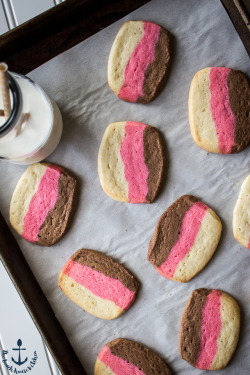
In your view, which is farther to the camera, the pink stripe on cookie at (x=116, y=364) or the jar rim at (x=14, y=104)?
the pink stripe on cookie at (x=116, y=364)

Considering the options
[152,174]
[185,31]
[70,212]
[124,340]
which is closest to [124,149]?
[152,174]

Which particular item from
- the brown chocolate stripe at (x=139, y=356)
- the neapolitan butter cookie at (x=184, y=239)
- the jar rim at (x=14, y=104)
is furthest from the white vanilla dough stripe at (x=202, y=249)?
the jar rim at (x=14, y=104)

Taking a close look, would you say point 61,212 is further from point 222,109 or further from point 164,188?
point 222,109

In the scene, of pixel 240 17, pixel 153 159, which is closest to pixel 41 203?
pixel 153 159

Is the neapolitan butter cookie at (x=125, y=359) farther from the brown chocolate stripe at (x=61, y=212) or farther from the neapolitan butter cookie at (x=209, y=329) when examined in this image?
the brown chocolate stripe at (x=61, y=212)

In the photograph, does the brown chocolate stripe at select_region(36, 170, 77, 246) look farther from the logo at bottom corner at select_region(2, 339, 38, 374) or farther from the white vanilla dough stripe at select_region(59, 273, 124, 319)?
the logo at bottom corner at select_region(2, 339, 38, 374)
